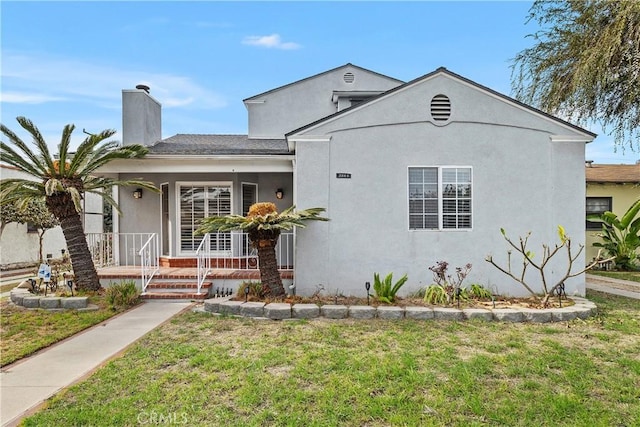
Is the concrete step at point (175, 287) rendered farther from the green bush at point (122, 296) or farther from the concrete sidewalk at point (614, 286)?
the concrete sidewalk at point (614, 286)

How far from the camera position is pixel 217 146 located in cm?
1223

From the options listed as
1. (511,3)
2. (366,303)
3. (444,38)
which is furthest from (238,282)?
(511,3)

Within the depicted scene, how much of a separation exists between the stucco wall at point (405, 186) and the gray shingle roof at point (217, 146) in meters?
2.78

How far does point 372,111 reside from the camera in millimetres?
9141

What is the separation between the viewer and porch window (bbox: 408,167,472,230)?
906 centimetres

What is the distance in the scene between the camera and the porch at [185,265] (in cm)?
970

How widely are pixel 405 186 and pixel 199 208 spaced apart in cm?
646

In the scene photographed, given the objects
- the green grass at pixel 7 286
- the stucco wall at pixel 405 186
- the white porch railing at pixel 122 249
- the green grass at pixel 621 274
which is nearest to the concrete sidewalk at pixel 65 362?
the stucco wall at pixel 405 186

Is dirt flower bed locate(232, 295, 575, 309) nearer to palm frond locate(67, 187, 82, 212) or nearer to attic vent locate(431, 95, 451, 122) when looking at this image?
palm frond locate(67, 187, 82, 212)

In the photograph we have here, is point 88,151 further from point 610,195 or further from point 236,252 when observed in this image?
point 610,195

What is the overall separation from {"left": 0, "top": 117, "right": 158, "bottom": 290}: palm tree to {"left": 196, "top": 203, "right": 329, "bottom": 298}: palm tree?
3.35 m

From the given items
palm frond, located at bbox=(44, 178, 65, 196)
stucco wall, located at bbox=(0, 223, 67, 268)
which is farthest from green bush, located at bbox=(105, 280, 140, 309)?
stucco wall, located at bbox=(0, 223, 67, 268)

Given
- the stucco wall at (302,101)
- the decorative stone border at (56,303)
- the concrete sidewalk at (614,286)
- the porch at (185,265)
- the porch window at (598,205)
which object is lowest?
the concrete sidewalk at (614,286)

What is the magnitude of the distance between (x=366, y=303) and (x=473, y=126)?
4813mm
